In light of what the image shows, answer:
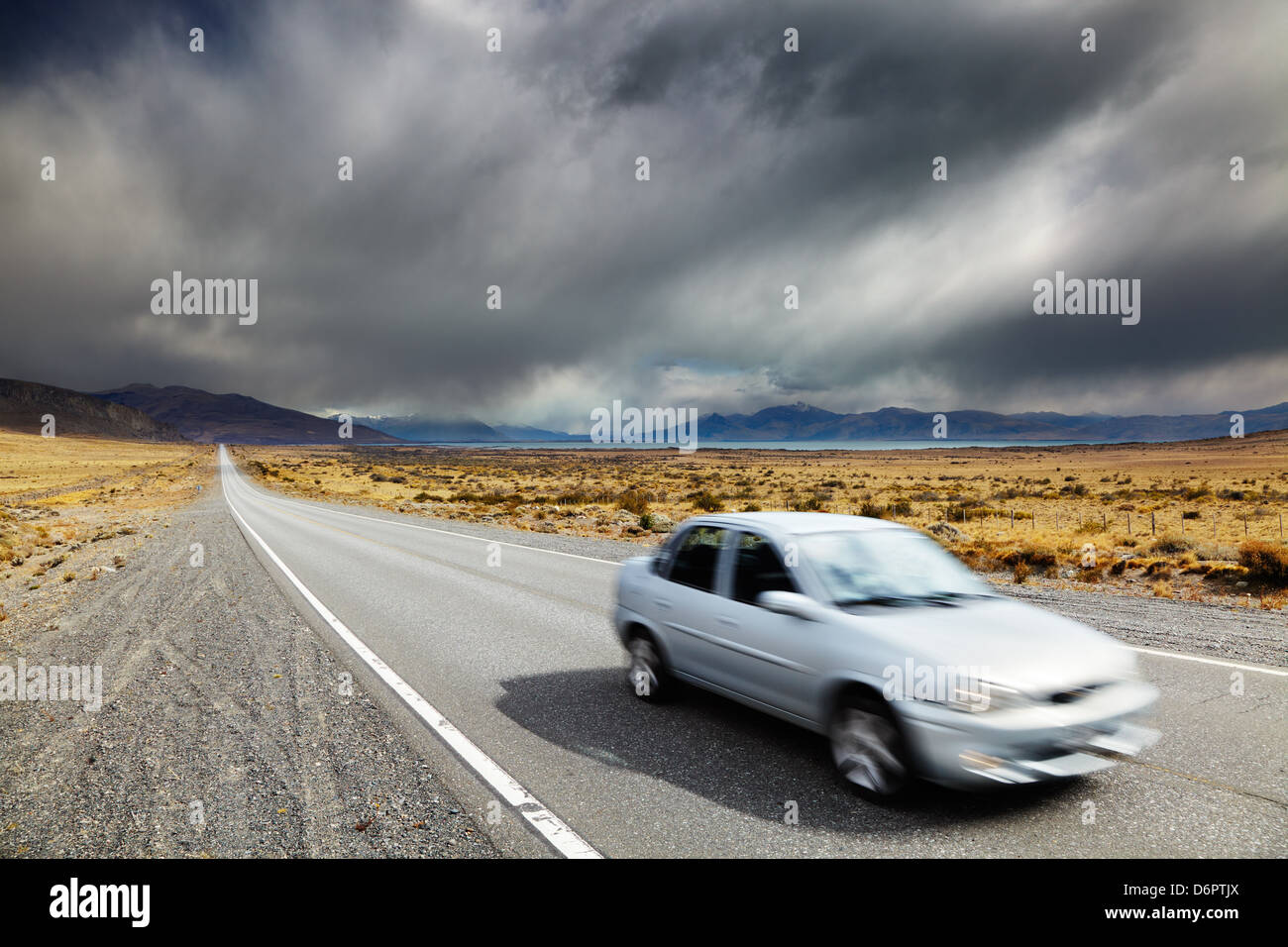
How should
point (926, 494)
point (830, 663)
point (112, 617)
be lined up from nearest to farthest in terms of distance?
1. point (830, 663)
2. point (112, 617)
3. point (926, 494)

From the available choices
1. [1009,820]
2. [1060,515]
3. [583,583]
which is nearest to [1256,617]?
[1009,820]

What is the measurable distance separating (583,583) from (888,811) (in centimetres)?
860

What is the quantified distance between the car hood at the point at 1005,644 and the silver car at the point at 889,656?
11mm

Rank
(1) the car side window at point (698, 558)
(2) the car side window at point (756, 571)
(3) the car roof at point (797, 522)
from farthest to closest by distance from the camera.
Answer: (1) the car side window at point (698, 558) < (3) the car roof at point (797, 522) < (2) the car side window at point (756, 571)

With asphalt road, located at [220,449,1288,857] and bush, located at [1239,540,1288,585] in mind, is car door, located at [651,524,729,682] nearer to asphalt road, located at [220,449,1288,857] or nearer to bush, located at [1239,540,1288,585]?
asphalt road, located at [220,449,1288,857]

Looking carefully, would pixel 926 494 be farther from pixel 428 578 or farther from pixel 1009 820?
pixel 1009 820

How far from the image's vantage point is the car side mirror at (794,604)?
4.49 meters

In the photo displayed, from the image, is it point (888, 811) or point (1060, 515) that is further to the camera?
point (1060, 515)

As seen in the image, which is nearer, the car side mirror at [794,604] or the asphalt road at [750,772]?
the asphalt road at [750,772]

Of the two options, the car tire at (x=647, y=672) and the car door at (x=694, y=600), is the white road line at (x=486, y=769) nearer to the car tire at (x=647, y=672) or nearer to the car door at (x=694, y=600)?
the car tire at (x=647, y=672)

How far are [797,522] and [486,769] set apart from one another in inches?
117

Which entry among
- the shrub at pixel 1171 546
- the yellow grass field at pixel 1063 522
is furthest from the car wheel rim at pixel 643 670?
the shrub at pixel 1171 546

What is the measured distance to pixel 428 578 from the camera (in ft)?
43.2

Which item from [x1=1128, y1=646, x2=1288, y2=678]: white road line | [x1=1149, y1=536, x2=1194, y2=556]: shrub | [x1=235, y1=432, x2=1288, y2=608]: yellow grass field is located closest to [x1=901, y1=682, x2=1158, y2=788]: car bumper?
[x1=1128, y1=646, x2=1288, y2=678]: white road line
